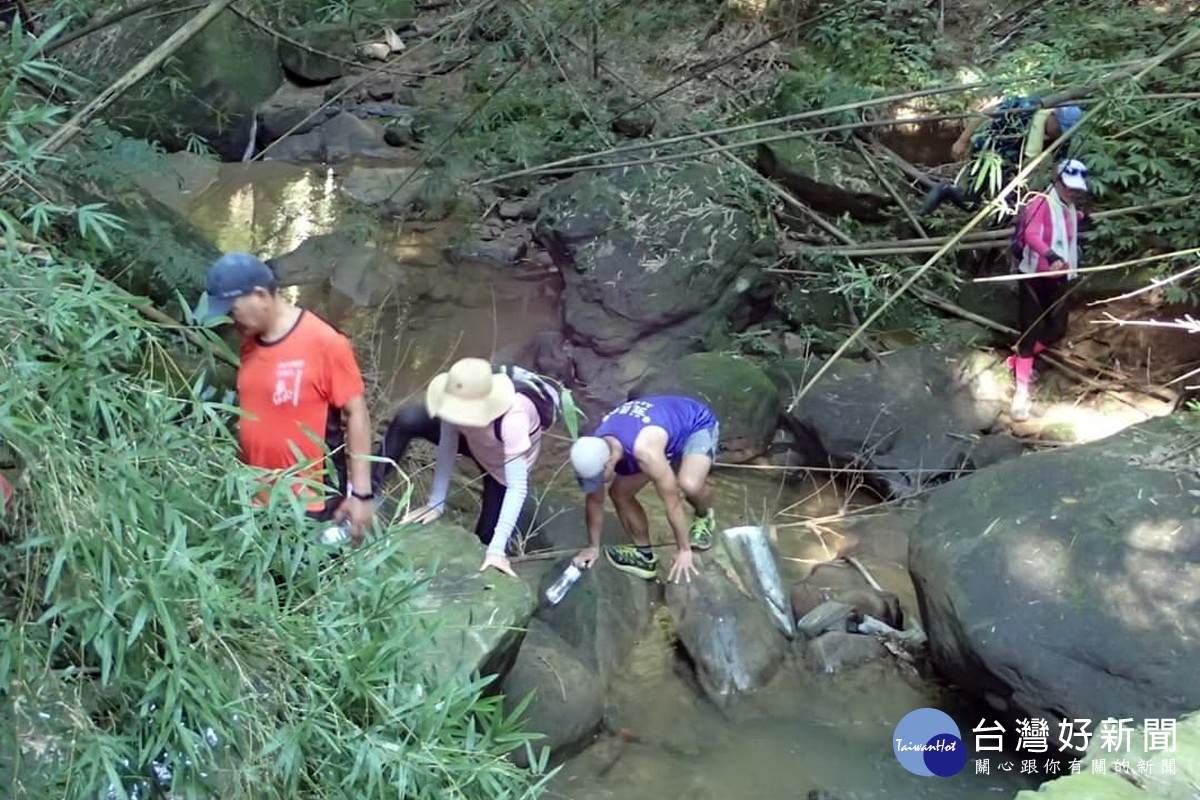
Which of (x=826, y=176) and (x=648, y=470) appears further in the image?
(x=826, y=176)

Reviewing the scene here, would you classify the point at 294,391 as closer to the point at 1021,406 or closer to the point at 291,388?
the point at 291,388

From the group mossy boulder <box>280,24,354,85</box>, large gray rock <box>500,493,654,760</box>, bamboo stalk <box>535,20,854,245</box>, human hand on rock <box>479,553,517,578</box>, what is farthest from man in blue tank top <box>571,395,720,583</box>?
mossy boulder <box>280,24,354,85</box>

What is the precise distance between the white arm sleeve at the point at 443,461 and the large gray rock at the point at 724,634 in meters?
1.04

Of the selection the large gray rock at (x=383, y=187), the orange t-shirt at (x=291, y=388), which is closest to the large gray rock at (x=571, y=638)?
the orange t-shirt at (x=291, y=388)

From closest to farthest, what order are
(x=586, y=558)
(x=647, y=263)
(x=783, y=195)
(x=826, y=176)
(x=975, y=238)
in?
(x=586, y=558) < (x=975, y=238) < (x=647, y=263) < (x=783, y=195) < (x=826, y=176)

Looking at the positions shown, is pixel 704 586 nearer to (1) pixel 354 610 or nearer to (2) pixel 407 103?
(1) pixel 354 610

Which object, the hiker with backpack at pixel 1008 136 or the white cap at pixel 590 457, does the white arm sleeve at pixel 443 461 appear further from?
the hiker with backpack at pixel 1008 136

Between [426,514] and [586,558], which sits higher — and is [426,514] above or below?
above

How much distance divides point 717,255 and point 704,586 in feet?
9.23

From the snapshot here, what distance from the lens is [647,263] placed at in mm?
6430

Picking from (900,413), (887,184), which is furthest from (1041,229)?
(887,184)

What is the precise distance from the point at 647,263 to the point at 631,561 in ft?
8.50

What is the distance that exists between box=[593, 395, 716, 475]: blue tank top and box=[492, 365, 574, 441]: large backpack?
0.33 meters

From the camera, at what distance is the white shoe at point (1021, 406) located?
223 inches
